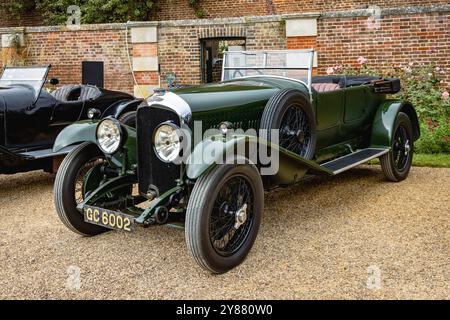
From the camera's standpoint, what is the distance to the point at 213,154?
3.51 m

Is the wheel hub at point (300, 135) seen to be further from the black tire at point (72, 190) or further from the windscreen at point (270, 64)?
the black tire at point (72, 190)

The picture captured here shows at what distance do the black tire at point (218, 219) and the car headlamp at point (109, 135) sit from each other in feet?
3.17

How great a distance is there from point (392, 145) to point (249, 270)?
3.11 meters

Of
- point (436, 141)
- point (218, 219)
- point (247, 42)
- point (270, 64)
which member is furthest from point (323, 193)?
point (247, 42)

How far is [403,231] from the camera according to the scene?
Answer: 4.49 meters

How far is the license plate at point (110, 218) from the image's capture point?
368 cm

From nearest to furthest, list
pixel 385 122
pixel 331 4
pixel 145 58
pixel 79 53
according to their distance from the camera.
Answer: pixel 385 122 → pixel 145 58 → pixel 79 53 → pixel 331 4

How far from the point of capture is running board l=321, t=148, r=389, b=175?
5.10 m

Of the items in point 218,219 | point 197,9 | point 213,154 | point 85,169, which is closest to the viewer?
point 213,154

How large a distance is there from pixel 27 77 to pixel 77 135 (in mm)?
2865

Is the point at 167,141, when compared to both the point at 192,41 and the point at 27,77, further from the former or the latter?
the point at 192,41

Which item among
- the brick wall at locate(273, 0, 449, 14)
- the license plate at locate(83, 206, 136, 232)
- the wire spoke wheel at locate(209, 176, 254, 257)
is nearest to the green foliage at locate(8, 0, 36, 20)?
the brick wall at locate(273, 0, 449, 14)

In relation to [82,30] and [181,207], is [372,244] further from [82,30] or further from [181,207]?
[82,30]

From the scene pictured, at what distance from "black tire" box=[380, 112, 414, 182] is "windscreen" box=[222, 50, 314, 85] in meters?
1.60
